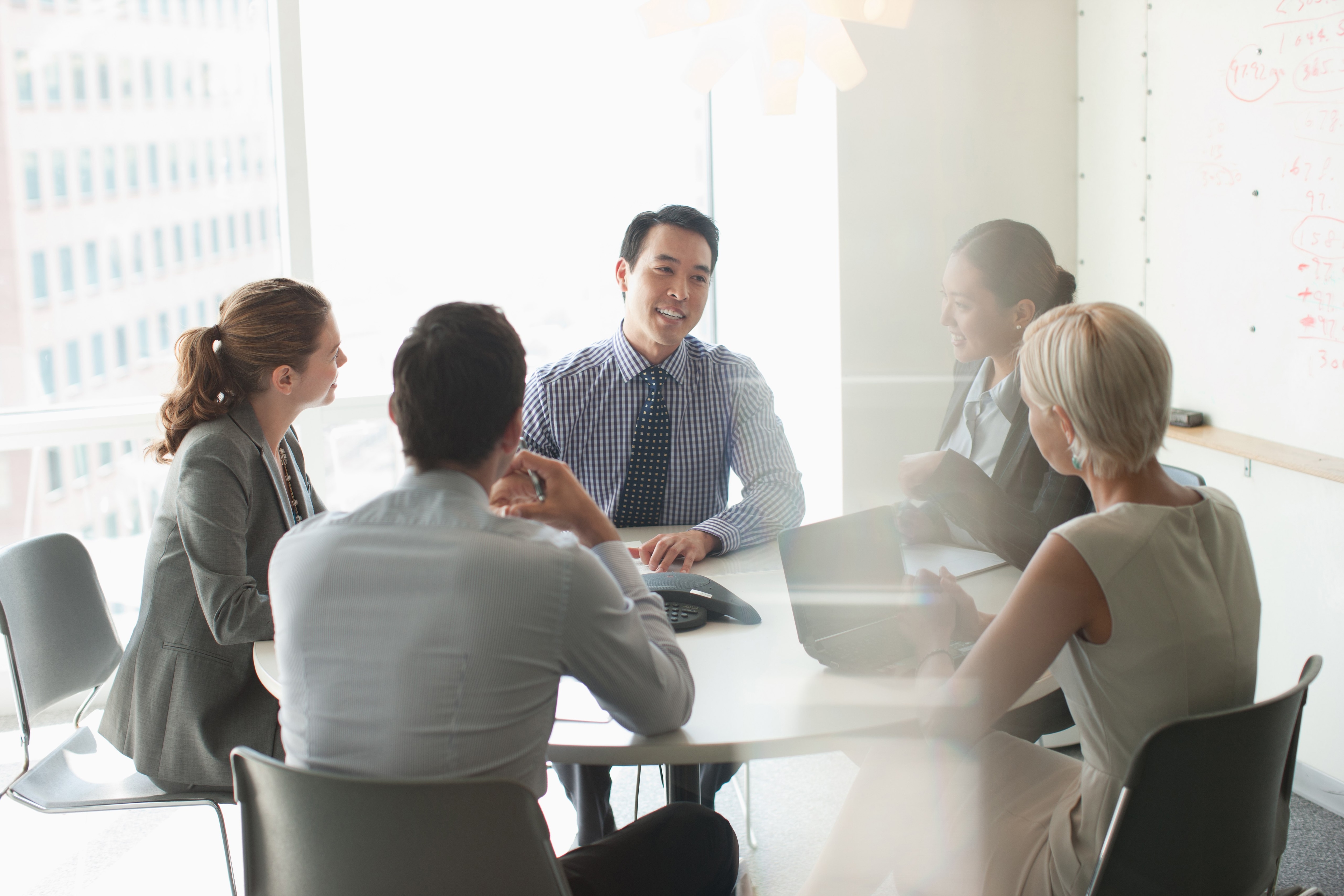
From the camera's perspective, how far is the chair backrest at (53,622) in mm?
1901

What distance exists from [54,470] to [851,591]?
9.61 ft

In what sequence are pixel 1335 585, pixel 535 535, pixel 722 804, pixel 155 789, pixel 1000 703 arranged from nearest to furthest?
pixel 535 535 → pixel 1000 703 → pixel 155 789 → pixel 1335 585 → pixel 722 804

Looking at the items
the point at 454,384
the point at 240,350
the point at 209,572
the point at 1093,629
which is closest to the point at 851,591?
the point at 1093,629

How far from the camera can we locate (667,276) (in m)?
2.50

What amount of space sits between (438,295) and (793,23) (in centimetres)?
187

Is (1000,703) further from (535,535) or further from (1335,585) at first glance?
(1335,585)

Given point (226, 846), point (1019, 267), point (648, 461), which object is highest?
point (1019, 267)

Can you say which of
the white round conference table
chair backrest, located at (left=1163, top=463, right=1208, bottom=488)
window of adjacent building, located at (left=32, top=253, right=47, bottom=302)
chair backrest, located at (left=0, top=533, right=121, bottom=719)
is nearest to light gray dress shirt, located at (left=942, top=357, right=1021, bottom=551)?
chair backrest, located at (left=1163, top=463, right=1208, bottom=488)

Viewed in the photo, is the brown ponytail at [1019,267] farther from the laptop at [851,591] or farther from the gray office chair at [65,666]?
the gray office chair at [65,666]

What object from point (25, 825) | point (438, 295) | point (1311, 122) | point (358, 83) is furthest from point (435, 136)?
point (1311, 122)

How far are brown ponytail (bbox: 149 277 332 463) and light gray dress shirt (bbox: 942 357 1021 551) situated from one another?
4.40 ft

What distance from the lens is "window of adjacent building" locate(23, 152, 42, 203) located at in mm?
3199

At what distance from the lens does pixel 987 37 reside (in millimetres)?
3600

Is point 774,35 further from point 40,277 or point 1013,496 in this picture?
point 40,277
